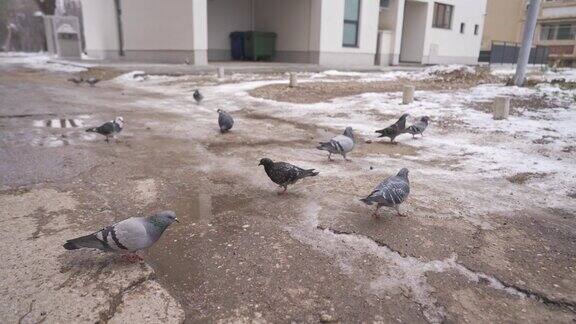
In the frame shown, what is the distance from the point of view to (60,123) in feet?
25.8

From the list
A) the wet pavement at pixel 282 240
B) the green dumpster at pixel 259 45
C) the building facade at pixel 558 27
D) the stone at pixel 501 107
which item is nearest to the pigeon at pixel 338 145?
the wet pavement at pixel 282 240

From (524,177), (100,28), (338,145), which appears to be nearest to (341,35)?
(100,28)

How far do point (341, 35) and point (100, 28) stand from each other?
51.7ft

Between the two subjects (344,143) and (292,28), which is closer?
(344,143)

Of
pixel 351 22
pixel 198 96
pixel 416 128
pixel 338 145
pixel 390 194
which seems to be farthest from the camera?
pixel 351 22

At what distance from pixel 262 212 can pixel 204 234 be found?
2.30ft

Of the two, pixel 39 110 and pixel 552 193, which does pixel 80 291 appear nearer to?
pixel 552 193

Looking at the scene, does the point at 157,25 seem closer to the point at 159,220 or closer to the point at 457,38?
the point at 159,220

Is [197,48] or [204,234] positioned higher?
[197,48]

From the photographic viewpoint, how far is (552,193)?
4461 mm

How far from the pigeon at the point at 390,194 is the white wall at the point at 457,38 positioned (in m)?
26.0

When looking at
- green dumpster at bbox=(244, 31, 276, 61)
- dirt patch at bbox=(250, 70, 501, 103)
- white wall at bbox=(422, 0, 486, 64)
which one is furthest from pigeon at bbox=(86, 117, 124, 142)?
white wall at bbox=(422, 0, 486, 64)

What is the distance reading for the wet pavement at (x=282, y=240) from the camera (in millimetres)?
2561

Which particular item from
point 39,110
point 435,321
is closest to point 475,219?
point 435,321
